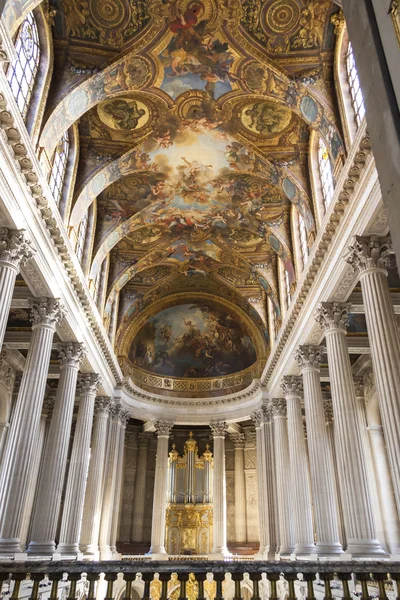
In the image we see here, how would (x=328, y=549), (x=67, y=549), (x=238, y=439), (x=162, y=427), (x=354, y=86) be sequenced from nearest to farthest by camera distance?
(x=354, y=86), (x=328, y=549), (x=67, y=549), (x=162, y=427), (x=238, y=439)

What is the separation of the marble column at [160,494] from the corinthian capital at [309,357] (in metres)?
11.5

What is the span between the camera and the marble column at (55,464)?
13766 millimetres

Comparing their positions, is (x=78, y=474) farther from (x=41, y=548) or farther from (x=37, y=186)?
(x=37, y=186)

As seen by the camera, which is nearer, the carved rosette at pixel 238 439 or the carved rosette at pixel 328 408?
the carved rosette at pixel 328 408

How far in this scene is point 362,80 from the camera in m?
4.04

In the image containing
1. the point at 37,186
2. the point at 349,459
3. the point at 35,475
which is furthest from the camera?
the point at 35,475

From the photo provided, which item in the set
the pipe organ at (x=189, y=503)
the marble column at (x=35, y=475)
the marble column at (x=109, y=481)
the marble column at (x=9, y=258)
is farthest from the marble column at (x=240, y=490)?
the marble column at (x=9, y=258)

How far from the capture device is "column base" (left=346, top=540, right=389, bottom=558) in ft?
36.2

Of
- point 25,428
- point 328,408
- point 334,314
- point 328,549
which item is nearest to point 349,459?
point 328,549

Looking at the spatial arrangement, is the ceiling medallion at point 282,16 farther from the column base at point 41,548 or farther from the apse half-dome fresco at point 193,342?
the apse half-dome fresco at point 193,342

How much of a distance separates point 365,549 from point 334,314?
5987 mm

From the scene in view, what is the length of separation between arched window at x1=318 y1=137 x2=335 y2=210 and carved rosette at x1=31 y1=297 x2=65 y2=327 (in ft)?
28.2

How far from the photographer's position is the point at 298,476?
55.8 feet

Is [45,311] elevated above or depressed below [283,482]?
above
